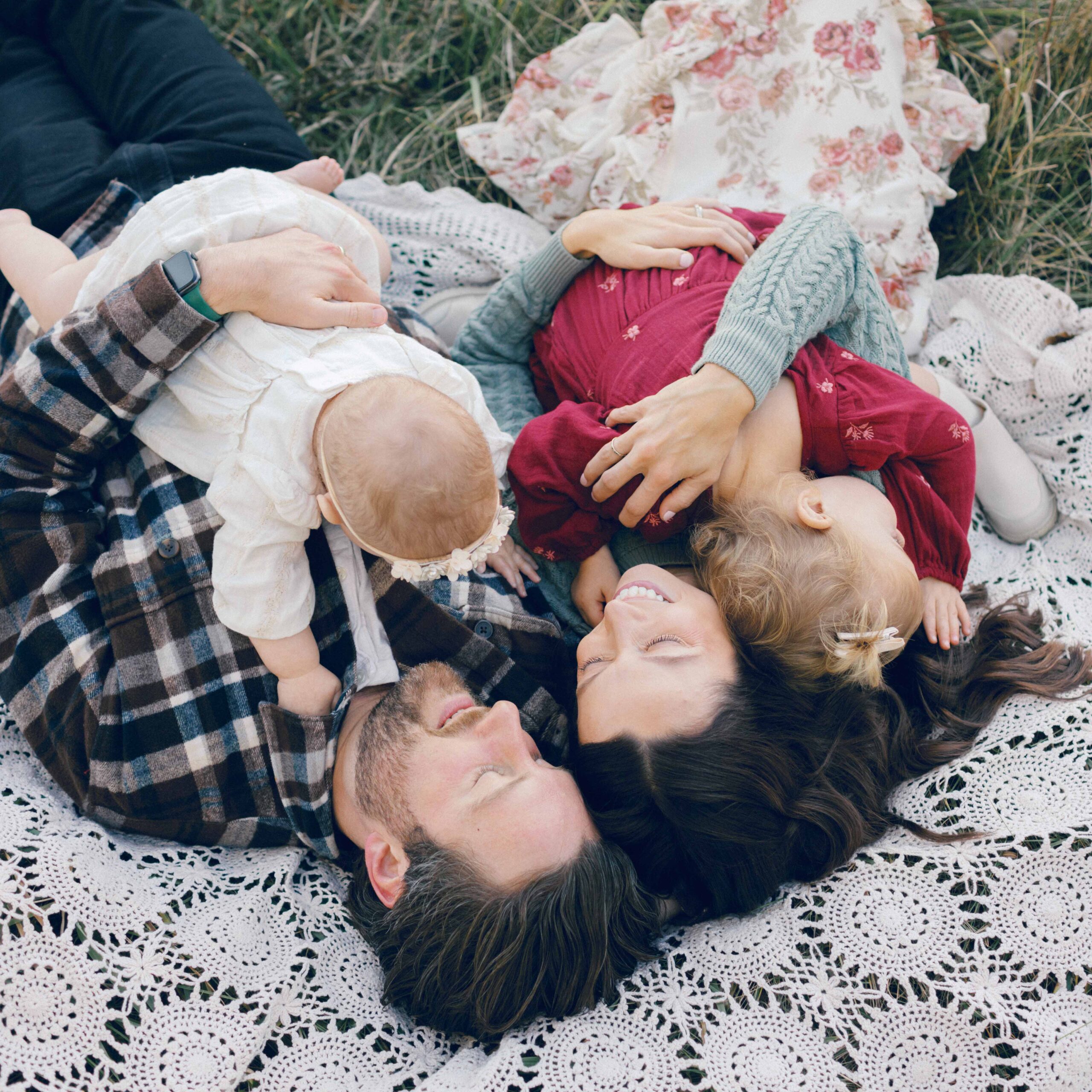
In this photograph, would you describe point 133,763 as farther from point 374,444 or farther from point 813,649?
point 813,649

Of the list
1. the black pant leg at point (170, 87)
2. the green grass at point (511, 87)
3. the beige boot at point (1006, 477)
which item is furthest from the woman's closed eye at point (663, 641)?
the green grass at point (511, 87)

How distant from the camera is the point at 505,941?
5.13ft

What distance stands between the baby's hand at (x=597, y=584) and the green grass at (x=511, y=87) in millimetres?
1546

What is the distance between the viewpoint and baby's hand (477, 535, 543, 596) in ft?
7.09

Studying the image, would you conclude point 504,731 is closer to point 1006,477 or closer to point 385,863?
point 385,863

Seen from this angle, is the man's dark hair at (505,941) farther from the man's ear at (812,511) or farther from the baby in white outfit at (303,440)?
the man's ear at (812,511)

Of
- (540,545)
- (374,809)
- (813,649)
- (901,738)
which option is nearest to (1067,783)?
(901,738)

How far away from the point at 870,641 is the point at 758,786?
374 mm

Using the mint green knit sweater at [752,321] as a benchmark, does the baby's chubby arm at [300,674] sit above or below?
below

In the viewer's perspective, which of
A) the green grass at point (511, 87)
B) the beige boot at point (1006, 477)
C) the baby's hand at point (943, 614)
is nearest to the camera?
the baby's hand at point (943, 614)

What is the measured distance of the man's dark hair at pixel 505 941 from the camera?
1571mm

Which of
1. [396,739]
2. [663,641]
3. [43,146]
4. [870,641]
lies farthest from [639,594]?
[43,146]

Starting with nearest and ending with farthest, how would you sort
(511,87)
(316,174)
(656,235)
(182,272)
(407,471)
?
1. (407,471)
2. (182,272)
3. (656,235)
4. (316,174)
5. (511,87)

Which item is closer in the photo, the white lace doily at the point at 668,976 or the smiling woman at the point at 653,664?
the white lace doily at the point at 668,976
